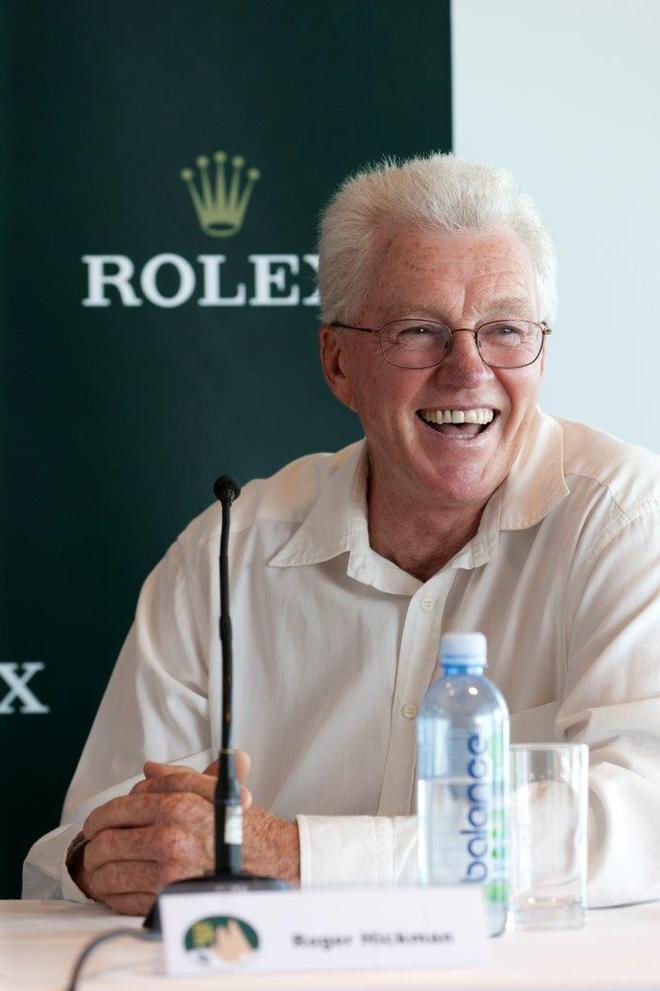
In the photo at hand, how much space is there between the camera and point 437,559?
2125 mm

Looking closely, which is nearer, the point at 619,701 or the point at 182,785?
the point at 182,785

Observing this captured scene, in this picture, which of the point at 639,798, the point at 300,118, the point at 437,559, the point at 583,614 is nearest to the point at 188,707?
the point at 437,559

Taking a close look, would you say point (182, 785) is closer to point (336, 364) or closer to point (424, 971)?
point (424, 971)

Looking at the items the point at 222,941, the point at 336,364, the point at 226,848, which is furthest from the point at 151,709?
the point at 222,941

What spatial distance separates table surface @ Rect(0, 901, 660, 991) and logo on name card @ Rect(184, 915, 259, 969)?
0.01 metres

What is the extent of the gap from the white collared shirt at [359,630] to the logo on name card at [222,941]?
2.28 feet

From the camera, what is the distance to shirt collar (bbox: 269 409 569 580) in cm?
201

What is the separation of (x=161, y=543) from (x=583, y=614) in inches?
35.7

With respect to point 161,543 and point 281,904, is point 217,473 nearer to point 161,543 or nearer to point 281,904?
point 161,543

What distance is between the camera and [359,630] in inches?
81.5

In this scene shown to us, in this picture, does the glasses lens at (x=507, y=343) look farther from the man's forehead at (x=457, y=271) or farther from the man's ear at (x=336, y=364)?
the man's ear at (x=336, y=364)

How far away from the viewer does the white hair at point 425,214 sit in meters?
2.03

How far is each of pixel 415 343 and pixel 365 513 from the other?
0.96ft

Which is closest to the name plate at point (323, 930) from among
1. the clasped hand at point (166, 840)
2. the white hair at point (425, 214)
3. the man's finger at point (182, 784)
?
the clasped hand at point (166, 840)
